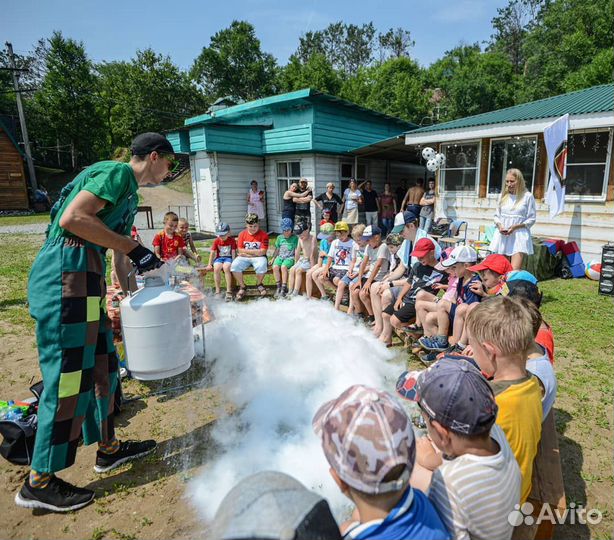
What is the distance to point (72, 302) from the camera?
2.17m

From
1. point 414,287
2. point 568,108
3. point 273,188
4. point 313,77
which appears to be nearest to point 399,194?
point 273,188

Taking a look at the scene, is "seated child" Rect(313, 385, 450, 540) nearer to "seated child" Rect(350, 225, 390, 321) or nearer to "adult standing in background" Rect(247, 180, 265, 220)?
"seated child" Rect(350, 225, 390, 321)

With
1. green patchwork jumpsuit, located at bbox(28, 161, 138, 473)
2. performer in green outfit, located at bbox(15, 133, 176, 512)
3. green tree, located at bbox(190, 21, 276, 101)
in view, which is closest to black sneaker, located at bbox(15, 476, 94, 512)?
performer in green outfit, located at bbox(15, 133, 176, 512)

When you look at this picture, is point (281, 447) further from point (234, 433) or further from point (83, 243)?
point (83, 243)

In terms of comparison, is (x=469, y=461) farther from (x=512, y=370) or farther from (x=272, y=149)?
(x=272, y=149)

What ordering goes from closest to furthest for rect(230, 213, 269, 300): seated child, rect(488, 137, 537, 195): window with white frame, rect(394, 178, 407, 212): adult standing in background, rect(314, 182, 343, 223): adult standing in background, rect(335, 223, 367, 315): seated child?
rect(335, 223, 367, 315): seated child
rect(230, 213, 269, 300): seated child
rect(488, 137, 537, 195): window with white frame
rect(314, 182, 343, 223): adult standing in background
rect(394, 178, 407, 212): adult standing in background

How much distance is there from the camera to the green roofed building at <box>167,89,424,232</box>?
13117mm

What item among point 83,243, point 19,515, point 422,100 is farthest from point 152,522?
point 422,100

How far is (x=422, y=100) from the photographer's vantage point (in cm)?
3578

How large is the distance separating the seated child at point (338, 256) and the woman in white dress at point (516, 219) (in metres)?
2.49

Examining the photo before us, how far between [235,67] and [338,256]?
46.1 m

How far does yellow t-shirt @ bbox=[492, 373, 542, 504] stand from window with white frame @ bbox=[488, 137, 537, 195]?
9.25 m

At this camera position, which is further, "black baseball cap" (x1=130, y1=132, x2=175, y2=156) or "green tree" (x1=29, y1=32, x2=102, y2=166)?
"green tree" (x1=29, y1=32, x2=102, y2=166)

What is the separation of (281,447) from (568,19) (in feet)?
142
